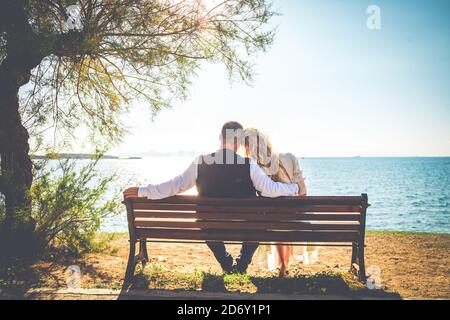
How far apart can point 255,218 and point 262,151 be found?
0.81 m

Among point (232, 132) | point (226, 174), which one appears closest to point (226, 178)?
point (226, 174)

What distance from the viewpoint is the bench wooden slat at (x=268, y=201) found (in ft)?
15.1

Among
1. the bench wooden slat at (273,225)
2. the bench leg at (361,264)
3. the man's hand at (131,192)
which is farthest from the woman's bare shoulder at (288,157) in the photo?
the man's hand at (131,192)

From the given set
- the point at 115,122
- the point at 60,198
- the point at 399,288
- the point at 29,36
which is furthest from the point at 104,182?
the point at 399,288

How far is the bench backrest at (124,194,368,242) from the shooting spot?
464 centimetres

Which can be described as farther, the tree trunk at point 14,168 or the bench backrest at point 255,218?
the tree trunk at point 14,168

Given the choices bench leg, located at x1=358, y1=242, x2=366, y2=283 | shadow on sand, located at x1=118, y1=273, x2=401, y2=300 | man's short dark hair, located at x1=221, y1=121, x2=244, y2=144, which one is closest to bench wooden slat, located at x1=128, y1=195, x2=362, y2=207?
bench leg, located at x1=358, y1=242, x2=366, y2=283

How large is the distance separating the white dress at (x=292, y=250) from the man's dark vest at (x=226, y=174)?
55 cm

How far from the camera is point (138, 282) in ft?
15.7

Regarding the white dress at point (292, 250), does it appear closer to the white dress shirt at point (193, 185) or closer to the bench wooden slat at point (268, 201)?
the white dress shirt at point (193, 185)

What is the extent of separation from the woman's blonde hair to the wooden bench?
2.02 ft

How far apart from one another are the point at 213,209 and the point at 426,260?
319 cm

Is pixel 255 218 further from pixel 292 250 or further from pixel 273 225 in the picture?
pixel 292 250

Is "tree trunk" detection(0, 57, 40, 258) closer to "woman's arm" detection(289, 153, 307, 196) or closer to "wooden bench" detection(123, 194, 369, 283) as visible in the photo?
"wooden bench" detection(123, 194, 369, 283)
